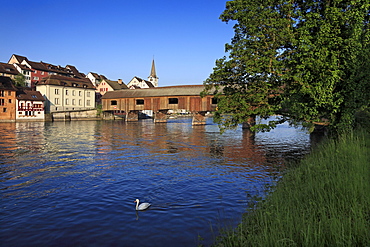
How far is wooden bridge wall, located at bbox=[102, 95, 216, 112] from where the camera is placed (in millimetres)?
54219

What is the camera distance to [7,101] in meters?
58.4

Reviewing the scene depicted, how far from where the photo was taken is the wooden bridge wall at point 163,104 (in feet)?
178

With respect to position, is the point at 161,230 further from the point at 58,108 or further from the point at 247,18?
the point at 58,108

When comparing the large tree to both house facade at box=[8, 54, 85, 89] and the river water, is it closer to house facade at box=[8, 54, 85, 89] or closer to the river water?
the river water

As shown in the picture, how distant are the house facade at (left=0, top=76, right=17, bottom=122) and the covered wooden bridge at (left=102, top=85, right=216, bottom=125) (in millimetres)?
19365

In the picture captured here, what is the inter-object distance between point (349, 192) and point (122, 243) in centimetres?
510

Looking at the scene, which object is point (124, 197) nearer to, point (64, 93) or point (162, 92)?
point (162, 92)

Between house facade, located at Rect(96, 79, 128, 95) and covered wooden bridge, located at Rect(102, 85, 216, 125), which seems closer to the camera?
covered wooden bridge, located at Rect(102, 85, 216, 125)

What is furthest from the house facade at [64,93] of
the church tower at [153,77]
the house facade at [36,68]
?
the church tower at [153,77]

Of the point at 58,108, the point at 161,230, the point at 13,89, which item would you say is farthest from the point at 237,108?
the point at 58,108

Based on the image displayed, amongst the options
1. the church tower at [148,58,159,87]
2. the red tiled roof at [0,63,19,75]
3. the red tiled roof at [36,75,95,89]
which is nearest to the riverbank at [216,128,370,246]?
the red tiled roof at [36,75,95,89]

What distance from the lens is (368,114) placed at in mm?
18438

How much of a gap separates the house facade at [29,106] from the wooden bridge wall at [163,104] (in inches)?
594

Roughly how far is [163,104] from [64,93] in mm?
35821
